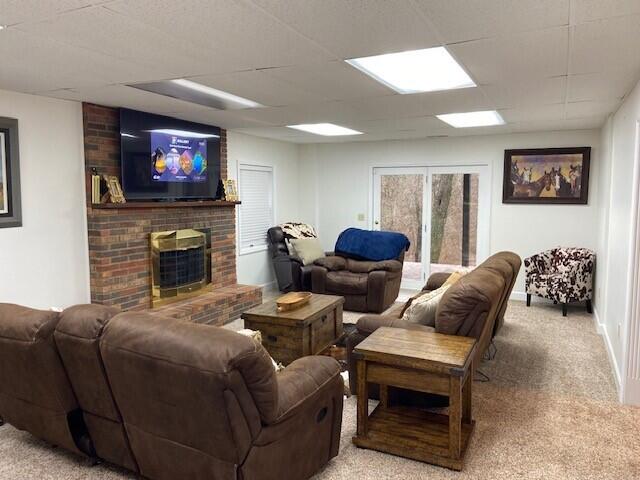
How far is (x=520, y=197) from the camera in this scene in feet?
20.9

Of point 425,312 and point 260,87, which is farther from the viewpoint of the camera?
point 260,87

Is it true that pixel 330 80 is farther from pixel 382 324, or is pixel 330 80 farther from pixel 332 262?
pixel 332 262

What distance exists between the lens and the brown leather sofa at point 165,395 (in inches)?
71.5

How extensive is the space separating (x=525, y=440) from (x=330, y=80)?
8.57ft

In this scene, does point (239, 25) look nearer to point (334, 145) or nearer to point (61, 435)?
point (61, 435)

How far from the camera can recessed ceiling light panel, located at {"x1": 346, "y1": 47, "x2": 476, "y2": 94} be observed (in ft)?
9.38

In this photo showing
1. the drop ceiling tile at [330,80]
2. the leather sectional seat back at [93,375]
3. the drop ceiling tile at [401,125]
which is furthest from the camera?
the drop ceiling tile at [401,125]

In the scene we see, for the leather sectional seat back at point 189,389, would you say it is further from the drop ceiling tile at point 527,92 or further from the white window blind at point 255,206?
the white window blind at point 255,206

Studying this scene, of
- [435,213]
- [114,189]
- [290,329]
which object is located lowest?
[290,329]

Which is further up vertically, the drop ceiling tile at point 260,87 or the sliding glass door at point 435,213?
the drop ceiling tile at point 260,87

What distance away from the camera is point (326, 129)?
238 inches

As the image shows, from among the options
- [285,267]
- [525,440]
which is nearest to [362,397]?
[525,440]

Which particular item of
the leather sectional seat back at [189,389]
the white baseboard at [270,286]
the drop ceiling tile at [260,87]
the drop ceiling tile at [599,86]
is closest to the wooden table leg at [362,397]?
the leather sectional seat back at [189,389]

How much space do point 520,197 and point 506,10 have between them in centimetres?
473
